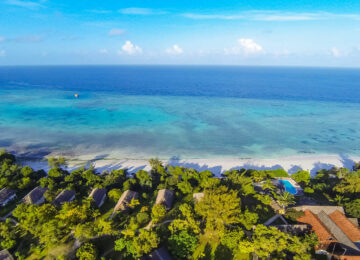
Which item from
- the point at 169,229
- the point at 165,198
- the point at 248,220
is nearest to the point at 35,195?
the point at 165,198

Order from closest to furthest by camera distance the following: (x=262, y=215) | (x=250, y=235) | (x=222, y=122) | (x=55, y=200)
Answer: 1. (x=250, y=235)
2. (x=262, y=215)
3. (x=55, y=200)
4. (x=222, y=122)

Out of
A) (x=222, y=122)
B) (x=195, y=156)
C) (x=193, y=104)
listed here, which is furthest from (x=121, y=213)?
(x=193, y=104)

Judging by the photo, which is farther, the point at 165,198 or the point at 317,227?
the point at 165,198

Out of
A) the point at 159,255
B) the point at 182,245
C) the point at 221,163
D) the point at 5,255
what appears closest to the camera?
the point at 159,255

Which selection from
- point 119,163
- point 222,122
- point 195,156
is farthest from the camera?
point 222,122

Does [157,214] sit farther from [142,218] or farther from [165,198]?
[165,198]

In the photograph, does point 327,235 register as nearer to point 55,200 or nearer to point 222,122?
point 55,200

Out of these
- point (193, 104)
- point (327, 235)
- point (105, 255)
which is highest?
point (193, 104)

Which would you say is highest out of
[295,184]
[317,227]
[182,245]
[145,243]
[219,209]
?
[219,209]
